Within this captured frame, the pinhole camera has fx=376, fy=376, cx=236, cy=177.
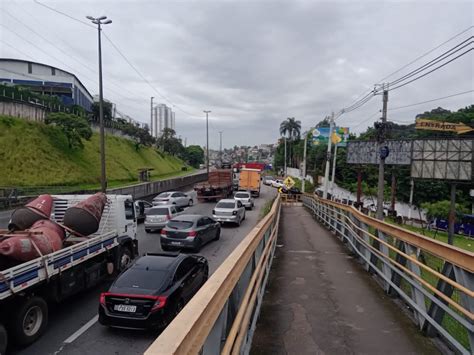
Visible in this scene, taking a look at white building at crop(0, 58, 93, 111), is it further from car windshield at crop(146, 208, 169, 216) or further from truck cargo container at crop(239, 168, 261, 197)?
car windshield at crop(146, 208, 169, 216)

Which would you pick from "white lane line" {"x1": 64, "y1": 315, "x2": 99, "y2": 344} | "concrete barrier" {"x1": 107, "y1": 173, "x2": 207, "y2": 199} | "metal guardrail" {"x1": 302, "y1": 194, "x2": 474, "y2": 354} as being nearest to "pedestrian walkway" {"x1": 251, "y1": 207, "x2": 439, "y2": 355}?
"metal guardrail" {"x1": 302, "y1": 194, "x2": 474, "y2": 354}

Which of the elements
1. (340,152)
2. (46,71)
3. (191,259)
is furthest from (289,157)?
(191,259)

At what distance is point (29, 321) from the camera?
7121mm

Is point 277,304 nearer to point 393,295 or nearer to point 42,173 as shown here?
point 393,295

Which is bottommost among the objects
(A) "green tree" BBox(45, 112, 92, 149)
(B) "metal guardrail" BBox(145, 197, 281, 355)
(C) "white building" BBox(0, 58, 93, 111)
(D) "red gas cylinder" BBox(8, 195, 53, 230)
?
(D) "red gas cylinder" BBox(8, 195, 53, 230)

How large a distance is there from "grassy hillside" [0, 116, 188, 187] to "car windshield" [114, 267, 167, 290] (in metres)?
29.0

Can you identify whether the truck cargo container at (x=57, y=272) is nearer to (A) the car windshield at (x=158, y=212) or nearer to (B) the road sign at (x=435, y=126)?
(A) the car windshield at (x=158, y=212)

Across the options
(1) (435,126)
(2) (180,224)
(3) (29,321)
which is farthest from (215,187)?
(1) (435,126)

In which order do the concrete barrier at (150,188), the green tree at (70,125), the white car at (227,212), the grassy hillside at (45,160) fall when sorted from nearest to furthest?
the white car at (227,212) < the concrete barrier at (150,188) < the grassy hillside at (45,160) < the green tree at (70,125)

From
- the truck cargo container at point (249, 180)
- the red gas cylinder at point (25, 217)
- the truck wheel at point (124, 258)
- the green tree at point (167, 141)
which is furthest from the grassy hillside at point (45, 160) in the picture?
the green tree at point (167, 141)

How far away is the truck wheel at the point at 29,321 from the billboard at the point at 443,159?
2779 centimetres

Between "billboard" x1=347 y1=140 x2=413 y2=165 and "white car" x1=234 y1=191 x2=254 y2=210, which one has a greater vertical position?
"billboard" x1=347 y1=140 x2=413 y2=165

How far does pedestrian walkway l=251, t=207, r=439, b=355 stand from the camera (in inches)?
173

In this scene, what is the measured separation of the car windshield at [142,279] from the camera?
25.2 feet
